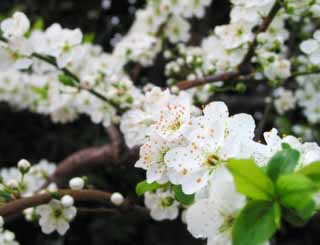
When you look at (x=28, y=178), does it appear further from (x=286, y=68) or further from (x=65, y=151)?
(x=65, y=151)

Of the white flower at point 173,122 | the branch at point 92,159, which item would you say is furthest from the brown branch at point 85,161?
the white flower at point 173,122

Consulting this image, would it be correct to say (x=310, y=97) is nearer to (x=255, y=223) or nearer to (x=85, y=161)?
(x=85, y=161)

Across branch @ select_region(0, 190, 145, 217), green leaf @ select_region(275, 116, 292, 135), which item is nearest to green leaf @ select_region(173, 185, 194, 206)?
branch @ select_region(0, 190, 145, 217)

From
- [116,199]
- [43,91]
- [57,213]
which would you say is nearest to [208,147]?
[116,199]

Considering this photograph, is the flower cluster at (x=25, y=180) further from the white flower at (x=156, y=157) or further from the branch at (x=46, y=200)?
the white flower at (x=156, y=157)

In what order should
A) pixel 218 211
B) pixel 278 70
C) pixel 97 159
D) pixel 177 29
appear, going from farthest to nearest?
pixel 177 29 < pixel 97 159 < pixel 278 70 < pixel 218 211

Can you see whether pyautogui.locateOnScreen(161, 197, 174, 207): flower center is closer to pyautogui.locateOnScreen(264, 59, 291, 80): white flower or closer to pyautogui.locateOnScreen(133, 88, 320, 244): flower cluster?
pyautogui.locateOnScreen(133, 88, 320, 244): flower cluster
